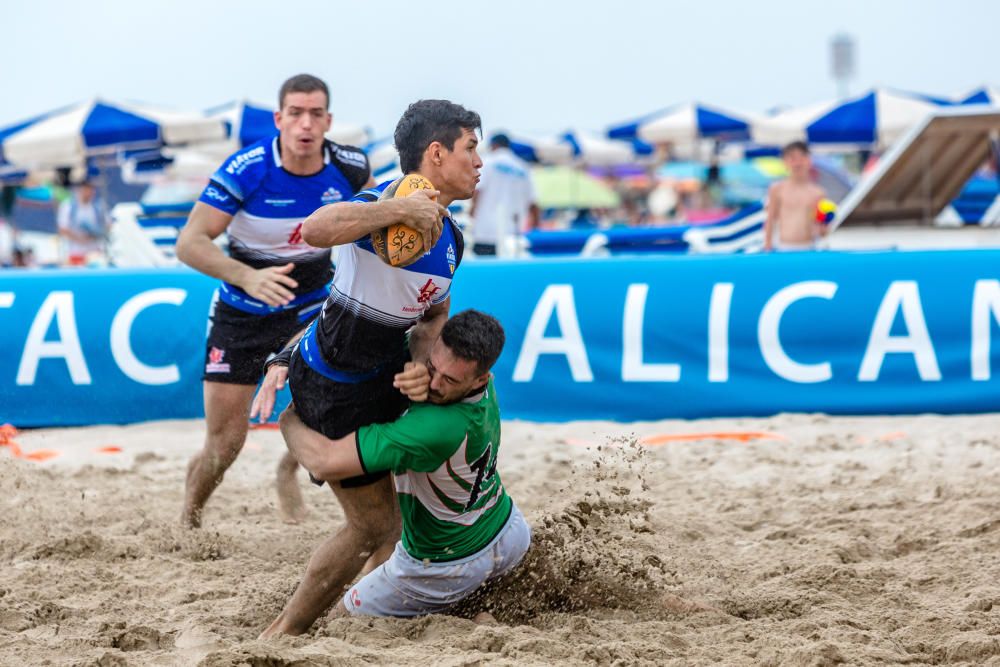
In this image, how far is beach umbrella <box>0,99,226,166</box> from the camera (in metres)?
14.3

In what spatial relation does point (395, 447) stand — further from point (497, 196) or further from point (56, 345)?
point (497, 196)

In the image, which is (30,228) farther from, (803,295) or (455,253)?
(455,253)

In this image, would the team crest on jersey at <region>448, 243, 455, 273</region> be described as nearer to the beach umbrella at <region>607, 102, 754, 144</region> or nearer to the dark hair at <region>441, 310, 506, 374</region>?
the dark hair at <region>441, 310, 506, 374</region>

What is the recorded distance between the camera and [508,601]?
12.7 feet

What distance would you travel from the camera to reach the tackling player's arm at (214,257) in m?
4.45

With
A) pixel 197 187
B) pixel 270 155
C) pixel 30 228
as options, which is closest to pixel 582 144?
pixel 197 187

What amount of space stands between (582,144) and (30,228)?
11.2 metres

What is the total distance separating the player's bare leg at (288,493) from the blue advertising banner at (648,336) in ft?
7.49

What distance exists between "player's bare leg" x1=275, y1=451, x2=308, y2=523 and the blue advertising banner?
2282 mm

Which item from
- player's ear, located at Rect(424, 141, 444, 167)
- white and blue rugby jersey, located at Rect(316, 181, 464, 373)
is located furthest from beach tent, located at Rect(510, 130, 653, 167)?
player's ear, located at Rect(424, 141, 444, 167)

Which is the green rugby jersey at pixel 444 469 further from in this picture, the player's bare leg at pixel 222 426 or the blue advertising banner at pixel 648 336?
the blue advertising banner at pixel 648 336

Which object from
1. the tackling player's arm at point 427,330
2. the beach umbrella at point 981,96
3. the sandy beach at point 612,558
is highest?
the beach umbrella at point 981,96

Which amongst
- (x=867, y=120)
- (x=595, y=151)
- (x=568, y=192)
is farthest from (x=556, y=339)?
(x=568, y=192)

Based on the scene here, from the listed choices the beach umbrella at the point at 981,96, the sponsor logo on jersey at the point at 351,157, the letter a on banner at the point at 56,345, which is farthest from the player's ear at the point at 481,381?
the beach umbrella at the point at 981,96
